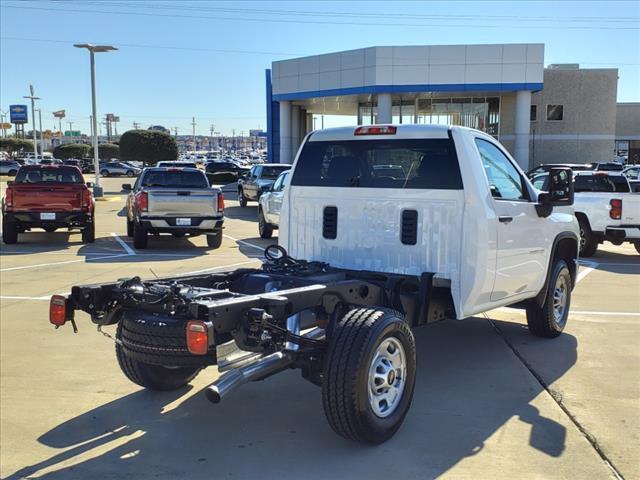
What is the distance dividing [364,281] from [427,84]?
29930 mm

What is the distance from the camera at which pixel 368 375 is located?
406 cm

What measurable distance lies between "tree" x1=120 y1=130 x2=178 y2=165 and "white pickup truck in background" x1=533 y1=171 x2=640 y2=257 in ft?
191

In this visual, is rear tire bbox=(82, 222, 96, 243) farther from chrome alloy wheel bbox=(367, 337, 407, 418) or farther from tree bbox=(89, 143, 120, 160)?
tree bbox=(89, 143, 120, 160)

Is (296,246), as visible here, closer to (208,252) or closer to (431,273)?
(431,273)

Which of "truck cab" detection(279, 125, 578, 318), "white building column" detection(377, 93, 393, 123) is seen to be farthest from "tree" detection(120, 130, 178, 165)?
"truck cab" detection(279, 125, 578, 318)

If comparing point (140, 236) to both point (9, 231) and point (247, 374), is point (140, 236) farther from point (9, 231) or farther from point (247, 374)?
point (247, 374)

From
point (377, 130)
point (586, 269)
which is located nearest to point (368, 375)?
Answer: point (377, 130)

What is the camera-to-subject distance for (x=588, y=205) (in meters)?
13.3

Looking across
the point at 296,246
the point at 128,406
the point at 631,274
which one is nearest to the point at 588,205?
the point at 631,274

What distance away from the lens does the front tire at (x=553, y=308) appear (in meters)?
6.73

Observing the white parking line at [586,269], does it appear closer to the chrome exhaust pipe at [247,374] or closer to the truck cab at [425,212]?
the truck cab at [425,212]

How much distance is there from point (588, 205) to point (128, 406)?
10979 mm

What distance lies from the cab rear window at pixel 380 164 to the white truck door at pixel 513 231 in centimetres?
43

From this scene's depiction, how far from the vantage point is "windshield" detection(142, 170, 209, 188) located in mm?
14753
